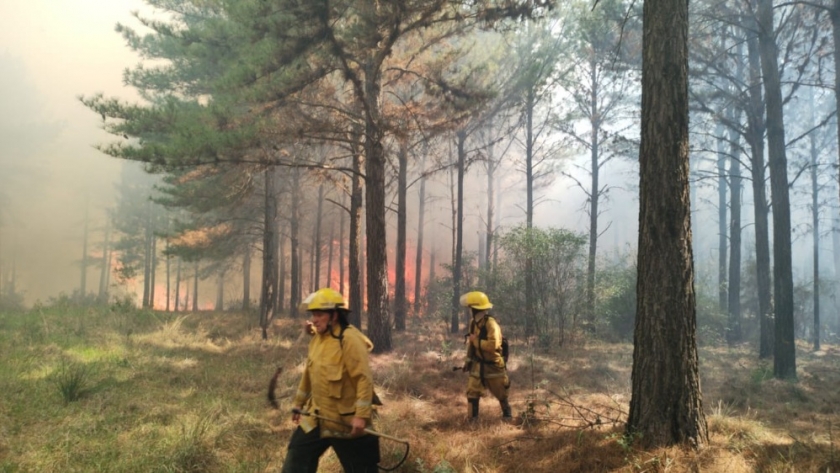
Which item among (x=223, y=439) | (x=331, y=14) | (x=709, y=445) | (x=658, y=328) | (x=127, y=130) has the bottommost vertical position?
(x=223, y=439)

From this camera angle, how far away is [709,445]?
414 cm

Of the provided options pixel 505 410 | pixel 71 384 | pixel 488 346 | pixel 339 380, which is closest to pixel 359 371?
pixel 339 380

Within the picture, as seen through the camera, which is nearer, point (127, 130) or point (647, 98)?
point (647, 98)

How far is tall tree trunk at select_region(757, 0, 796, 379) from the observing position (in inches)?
388

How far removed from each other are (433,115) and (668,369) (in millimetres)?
8409

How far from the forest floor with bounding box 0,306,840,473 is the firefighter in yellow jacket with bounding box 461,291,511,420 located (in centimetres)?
32

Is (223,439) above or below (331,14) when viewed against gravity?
below

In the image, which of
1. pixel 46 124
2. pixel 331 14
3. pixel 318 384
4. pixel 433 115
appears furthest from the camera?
pixel 46 124

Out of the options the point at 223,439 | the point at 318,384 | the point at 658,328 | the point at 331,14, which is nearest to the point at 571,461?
the point at 658,328

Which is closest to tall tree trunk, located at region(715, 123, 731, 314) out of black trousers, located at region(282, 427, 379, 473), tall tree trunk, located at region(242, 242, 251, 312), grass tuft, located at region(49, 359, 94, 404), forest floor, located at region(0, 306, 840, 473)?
forest floor, located at region(0, 306, 840, 473)

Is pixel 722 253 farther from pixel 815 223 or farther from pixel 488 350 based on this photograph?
pixel 488 350

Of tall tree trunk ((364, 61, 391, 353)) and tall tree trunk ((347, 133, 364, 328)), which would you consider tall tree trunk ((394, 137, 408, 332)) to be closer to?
tall tree trunk ((347, 133, 364, 328))

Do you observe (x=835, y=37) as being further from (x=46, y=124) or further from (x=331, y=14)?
(x=46, y=124)

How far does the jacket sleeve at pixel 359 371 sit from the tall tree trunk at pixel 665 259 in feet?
9.46
